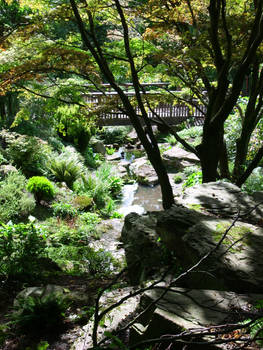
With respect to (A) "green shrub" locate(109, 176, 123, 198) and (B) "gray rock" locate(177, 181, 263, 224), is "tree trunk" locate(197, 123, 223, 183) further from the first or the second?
(A) "green shrub" locate(109, 176, 123, 198)

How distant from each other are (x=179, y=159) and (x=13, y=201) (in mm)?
6825

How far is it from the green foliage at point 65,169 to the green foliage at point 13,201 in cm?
188

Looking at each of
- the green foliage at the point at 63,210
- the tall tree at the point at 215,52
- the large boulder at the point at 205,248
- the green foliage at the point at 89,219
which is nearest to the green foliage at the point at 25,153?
the green foliage at the point at 63,210

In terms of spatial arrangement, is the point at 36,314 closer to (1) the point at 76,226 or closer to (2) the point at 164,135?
(1) the point at 76,226

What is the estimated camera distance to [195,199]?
4391 millimetres

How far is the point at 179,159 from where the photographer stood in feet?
39.4

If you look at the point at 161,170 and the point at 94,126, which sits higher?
the point at 94,126

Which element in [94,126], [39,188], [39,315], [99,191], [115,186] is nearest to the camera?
[39,315]

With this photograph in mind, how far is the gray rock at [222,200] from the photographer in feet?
12.6

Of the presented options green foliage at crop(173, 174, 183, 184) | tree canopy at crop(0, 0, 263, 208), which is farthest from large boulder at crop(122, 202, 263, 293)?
green foliage at crop(173, 174, 183, 184)

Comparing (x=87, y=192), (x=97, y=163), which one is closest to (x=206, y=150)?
(x=87, y=192)

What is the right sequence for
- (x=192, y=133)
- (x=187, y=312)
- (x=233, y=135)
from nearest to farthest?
1. (x=187, y=312)
2. (x=233, y=135)
3. (x=192, y=133)

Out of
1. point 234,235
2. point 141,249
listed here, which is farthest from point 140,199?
point 234,235

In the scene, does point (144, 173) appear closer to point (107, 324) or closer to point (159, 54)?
point (159, 54)
